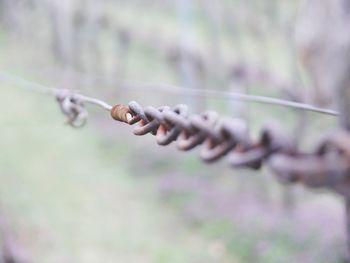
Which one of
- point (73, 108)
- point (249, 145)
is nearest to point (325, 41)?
point (73, 108)

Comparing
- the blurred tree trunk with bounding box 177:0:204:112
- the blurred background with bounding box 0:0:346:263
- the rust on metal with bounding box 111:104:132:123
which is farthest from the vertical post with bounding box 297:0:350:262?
the blurred tree trunk with bounding box 177:0:204:112

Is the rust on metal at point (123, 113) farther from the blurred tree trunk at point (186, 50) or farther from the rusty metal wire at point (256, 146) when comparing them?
the blurred tree trunk at point (186, 50)

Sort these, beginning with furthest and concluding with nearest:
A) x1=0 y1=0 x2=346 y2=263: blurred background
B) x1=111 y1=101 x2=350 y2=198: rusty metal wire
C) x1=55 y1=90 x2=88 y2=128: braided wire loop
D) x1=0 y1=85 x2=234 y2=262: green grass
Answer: x1=0 y1=85 x2=234 y2=262: green grass → x1=0 y1=0 x2=346 y2=263: blurred background → x1=55 y1=90 x2=88 y2=128: braided wire loop → x1=111 y1=101 x2=350 y2=198: rusty metal wire

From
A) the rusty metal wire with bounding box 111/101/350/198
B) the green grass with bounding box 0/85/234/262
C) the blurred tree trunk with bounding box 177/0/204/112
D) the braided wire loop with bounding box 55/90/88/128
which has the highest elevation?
the blurred tree trunk with bounding box 177/0/204/112

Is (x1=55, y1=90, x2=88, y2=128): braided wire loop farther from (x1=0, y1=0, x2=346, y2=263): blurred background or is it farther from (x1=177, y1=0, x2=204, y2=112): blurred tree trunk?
(x1=177, y1=0, x2=204, y2=112): blurred tree trunk

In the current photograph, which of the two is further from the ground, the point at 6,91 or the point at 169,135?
the point at 6,91

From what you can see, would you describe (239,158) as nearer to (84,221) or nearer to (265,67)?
(84,221)

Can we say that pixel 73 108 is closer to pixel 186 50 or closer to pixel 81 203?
pixel 81 203

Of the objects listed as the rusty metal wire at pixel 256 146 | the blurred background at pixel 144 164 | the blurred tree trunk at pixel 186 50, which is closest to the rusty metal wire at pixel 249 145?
the rusty metal wire at pixel 256 146

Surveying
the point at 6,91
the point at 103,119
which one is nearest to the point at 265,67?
the point at 103,119
